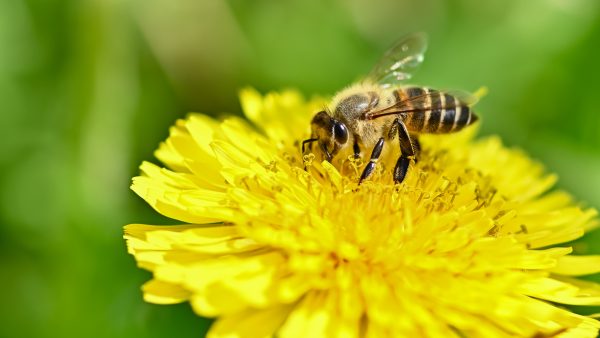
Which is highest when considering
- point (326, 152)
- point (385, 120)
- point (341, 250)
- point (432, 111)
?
point (432, 111)

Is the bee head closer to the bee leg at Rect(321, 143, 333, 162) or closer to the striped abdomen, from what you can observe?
the bee leg at Rect(321, 143, 333, 162)

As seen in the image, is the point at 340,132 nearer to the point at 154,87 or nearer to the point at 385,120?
the point at 385,120

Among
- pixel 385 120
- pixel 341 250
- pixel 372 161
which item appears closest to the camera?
pixel 341 250

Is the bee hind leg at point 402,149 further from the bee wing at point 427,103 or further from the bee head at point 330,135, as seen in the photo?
the bee head at point 330,135

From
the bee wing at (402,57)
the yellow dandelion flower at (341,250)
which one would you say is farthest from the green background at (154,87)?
the bee wing at (402,57)

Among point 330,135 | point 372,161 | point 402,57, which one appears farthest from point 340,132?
point 402,57

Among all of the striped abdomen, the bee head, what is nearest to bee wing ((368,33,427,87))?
the striped abdomen

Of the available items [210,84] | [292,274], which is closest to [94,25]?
[210,84]
